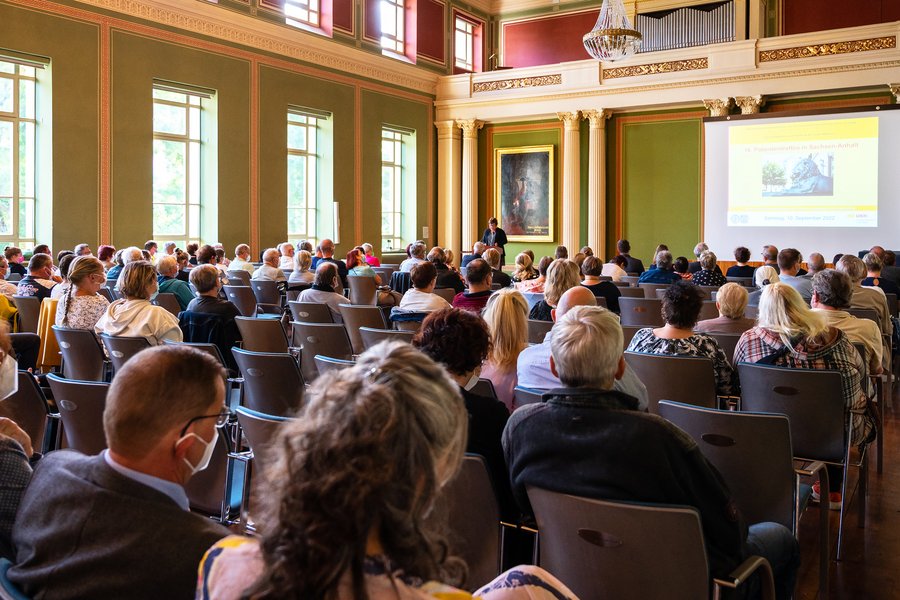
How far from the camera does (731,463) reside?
9.27ft

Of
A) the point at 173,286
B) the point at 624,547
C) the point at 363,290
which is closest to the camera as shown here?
the point at 624,547

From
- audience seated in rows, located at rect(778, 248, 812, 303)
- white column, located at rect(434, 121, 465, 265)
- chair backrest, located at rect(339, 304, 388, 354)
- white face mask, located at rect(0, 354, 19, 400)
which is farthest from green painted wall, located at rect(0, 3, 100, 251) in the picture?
audience seated in rows, located at rect(778, 248, 812, 303)

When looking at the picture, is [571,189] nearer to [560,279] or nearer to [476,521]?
[560,279]

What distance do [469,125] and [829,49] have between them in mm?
6949

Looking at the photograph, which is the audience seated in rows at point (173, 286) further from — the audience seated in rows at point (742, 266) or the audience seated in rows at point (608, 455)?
the audience seated in rows at point (742, 266)

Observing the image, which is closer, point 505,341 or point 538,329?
point 505,341

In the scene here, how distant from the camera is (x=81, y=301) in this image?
503 cm

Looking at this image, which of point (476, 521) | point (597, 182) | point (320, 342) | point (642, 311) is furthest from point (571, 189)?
point (476, 521)

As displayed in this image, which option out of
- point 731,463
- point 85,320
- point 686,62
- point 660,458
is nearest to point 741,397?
point 731,463

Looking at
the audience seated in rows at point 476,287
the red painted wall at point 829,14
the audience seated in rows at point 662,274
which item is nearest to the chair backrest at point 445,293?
the audience seated in rows at point 476,287

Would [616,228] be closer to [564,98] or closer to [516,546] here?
[564,98]

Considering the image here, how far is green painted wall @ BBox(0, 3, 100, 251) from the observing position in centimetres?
1097

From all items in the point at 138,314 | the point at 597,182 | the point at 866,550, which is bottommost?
the point at 866,550

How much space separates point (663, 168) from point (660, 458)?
14.7 metres
